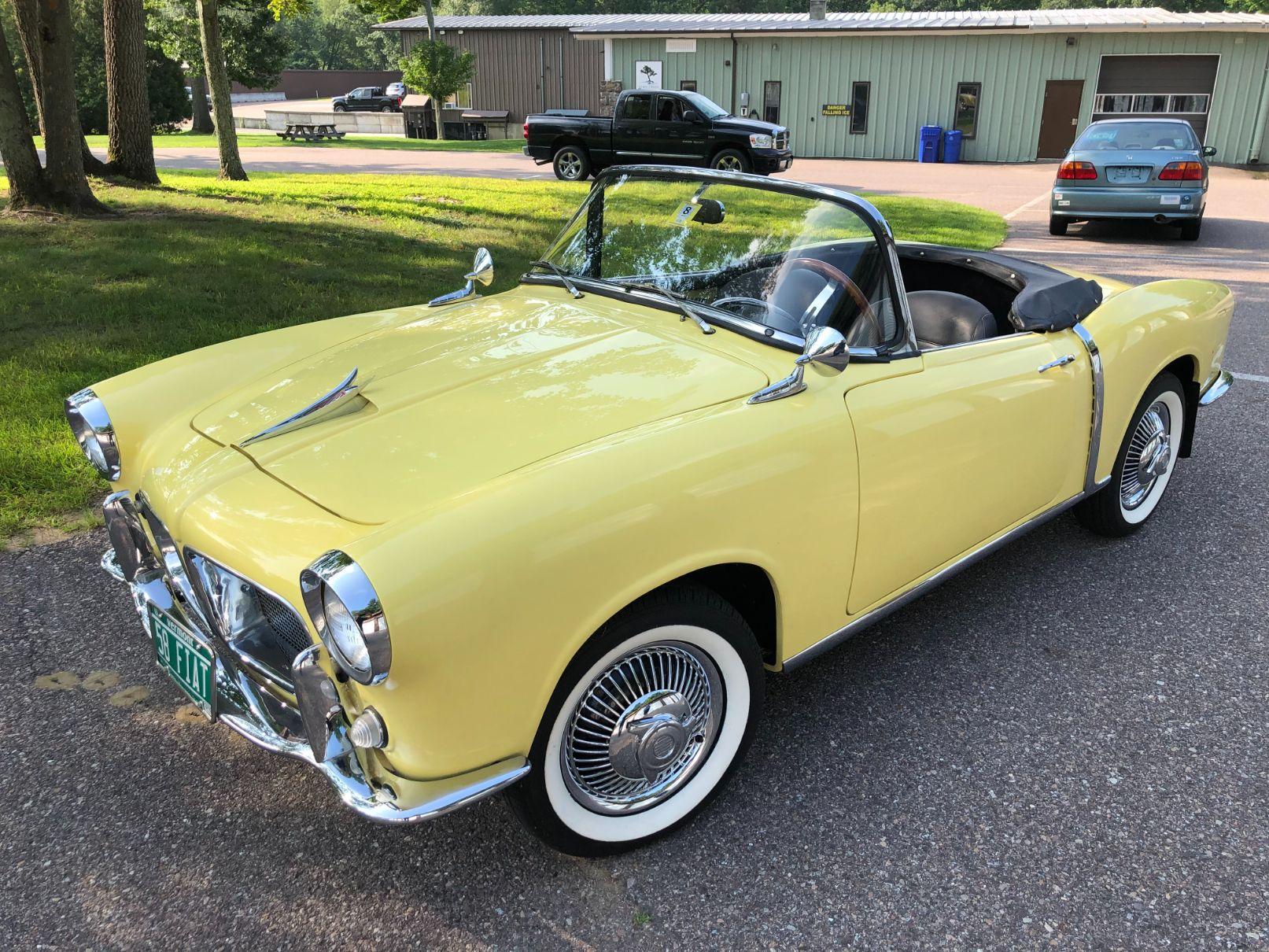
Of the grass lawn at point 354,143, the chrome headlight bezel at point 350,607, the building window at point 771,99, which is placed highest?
the building window at point 771,99

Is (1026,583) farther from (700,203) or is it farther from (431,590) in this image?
(431,590)

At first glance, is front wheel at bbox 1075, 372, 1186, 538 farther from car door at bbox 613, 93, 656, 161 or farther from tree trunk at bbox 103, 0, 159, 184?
car door at bbox 613, 93, 656, 161

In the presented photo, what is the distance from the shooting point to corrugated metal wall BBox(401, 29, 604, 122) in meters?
36.2

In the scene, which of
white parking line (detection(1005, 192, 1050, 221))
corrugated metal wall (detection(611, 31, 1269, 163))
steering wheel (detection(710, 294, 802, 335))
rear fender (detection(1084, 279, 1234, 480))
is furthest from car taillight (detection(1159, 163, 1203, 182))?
corrugated metal wall (detection(611, 31, 1269, 163))

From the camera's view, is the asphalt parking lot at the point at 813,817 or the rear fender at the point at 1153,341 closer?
the asphalt parking lot at the point at 813,817

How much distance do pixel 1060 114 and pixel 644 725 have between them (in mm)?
28263

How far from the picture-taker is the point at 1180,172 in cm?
1090

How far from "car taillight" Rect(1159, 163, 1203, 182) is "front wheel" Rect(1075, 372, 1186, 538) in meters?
8.52

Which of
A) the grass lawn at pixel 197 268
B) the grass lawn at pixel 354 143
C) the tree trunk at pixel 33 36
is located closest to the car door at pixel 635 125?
the grass lawn at pixel 197 268

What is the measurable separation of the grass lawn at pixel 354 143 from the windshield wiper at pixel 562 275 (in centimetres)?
2382

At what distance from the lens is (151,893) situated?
2.13m

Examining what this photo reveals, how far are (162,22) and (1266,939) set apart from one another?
38.4 meters

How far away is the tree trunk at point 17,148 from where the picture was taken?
29.4 feet

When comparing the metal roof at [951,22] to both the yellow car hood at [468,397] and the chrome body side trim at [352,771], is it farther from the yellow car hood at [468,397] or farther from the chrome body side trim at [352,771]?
the chrome body side trim at [352,771]
